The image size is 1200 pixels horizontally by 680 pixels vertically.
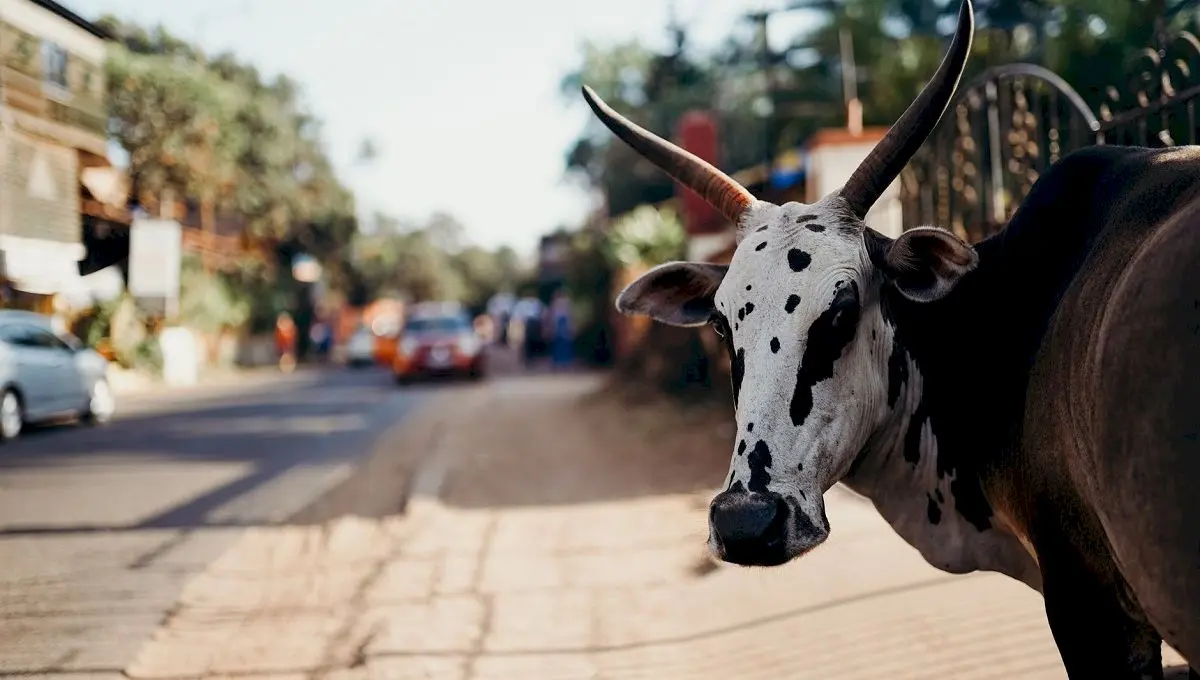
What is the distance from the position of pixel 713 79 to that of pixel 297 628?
37.5 meters

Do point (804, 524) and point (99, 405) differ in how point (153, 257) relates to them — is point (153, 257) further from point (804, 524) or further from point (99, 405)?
point (99, 405)

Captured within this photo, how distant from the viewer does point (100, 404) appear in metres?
13.7

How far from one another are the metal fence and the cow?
1.75m

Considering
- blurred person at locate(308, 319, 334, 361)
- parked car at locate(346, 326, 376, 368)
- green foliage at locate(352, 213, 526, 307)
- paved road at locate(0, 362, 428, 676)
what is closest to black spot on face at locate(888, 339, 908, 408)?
paved road at locate(0, 362, 428, 676)

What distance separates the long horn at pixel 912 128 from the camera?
9.72 ft

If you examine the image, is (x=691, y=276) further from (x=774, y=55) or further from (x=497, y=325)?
(x=497, y=325)

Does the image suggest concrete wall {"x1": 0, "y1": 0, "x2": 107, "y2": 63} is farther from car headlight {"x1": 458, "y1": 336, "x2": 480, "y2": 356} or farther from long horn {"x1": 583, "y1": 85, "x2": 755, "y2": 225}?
car headlight {"x1": 458, "y1": 336, "x2": 480, "y2": 356}

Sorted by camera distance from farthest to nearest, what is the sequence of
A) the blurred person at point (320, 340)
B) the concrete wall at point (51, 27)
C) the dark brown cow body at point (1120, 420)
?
the blurred person at point (320, 340) → the concrete wall at point (51, 27) → the dark brown cow body at point (1120, 420)

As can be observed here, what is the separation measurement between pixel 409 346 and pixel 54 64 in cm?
1925

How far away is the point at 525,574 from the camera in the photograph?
639 cm

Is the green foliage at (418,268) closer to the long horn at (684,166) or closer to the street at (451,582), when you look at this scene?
the street at (451,582)

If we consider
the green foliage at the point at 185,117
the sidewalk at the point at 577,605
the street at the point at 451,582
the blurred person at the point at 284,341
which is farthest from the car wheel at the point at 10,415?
the blurred person at the point at 284,341

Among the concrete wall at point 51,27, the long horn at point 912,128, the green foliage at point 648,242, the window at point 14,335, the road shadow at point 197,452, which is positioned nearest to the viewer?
the long horn at point 912,128

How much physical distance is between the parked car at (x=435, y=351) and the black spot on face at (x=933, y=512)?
72.6 ft
